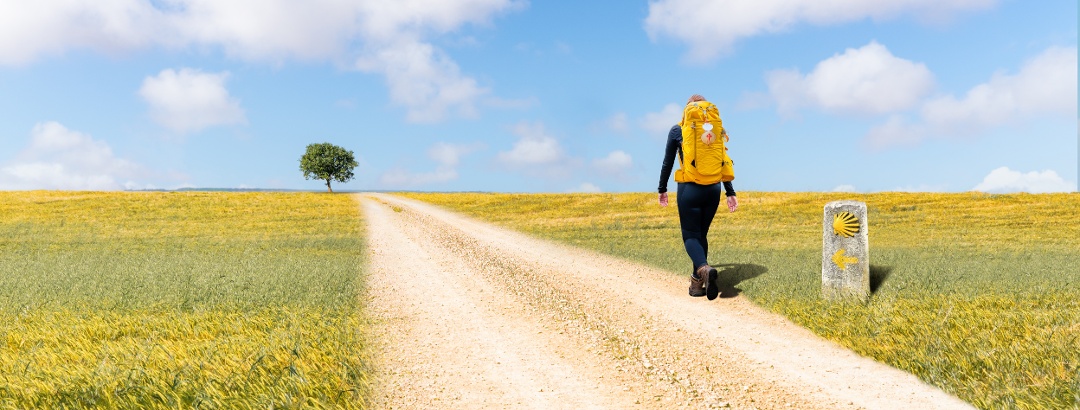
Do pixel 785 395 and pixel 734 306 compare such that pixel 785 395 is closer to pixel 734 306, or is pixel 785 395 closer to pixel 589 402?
pixel 589 402

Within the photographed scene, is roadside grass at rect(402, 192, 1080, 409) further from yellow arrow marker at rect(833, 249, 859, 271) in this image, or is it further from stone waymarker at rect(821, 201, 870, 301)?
yellow arrow marker at rect(833, 249, 859, 271)

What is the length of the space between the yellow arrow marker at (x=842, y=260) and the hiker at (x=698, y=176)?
5.44ft

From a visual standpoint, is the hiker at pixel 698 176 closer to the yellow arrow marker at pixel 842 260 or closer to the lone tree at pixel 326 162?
the yellow arrow marker at pixel 842 260

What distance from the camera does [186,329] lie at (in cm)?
742

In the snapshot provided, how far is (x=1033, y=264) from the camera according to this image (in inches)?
484

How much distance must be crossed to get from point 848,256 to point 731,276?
2491 millimetres

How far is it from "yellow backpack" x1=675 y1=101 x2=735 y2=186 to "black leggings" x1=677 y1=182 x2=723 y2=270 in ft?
0.67

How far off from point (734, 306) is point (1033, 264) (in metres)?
8.44

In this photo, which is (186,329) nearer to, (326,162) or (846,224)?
(846,224)

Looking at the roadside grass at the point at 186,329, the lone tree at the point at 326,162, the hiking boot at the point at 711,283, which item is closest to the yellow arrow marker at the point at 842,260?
the hiking boot at the point at 711,283

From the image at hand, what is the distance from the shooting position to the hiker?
28.7 feet

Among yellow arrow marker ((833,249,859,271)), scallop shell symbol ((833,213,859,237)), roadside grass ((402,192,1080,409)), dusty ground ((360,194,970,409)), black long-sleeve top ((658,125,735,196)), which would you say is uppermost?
black long-sleeve top ((658,125,735,196))

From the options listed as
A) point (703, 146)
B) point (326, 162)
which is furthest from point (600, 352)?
point (326, 162)

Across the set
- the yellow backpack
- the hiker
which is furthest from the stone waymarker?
the yellow backpack
